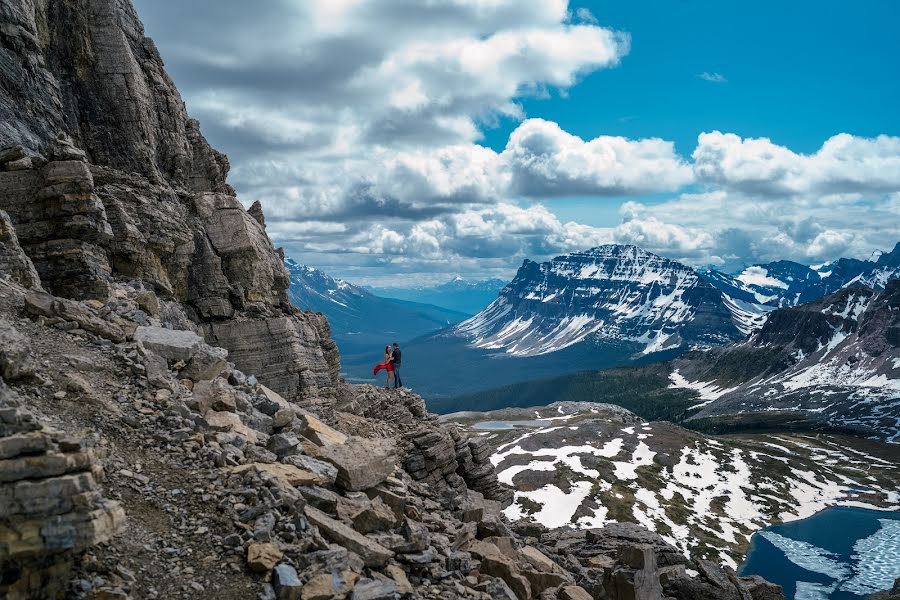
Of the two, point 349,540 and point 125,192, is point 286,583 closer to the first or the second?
point 349,540

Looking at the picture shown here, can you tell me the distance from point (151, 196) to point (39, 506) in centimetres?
2903

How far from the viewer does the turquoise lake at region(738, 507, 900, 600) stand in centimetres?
13438

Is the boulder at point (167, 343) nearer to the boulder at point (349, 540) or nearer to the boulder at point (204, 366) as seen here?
the boulder at point (204, 366)

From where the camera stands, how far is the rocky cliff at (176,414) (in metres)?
15.1

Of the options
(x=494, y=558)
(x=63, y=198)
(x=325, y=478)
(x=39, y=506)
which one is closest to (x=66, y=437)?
(x=39, y=506)

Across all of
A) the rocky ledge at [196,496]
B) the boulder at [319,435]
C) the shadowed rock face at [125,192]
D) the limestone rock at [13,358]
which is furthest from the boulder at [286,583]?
the shadowed rock face at [125,192]

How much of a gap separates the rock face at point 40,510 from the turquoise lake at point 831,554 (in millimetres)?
150869

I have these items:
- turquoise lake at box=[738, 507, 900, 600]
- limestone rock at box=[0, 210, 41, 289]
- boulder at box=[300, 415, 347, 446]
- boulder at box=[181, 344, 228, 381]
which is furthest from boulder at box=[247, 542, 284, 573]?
turquoise lake at box=[738, 507, 900, 600]

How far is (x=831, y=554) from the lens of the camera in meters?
155

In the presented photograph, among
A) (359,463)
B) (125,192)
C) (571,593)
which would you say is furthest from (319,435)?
(125,192)

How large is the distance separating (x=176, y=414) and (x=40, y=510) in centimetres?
678

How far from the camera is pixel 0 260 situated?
80.7ft

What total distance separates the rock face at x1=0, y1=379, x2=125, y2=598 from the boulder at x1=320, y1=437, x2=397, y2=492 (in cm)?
956

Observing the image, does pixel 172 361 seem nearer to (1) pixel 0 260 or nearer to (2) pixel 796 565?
(1) pixel 0 260
